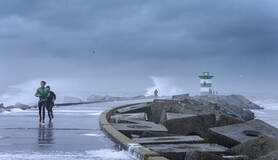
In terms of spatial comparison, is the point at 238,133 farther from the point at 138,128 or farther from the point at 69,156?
the point at 69,156

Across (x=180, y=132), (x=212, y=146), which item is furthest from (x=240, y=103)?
(x=212, y=146)

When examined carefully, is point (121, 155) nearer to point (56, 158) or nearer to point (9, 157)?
point (56, 158)

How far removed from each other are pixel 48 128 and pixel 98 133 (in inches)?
78.0

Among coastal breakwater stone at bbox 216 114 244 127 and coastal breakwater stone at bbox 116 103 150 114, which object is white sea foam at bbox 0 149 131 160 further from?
coastal breakwater stone at bbox 116 103 150 114

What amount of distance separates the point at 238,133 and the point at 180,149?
110 inches

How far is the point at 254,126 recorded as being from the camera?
11.1 m

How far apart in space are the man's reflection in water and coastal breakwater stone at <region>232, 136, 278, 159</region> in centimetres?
409

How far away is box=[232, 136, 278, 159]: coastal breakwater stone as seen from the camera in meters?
8.18

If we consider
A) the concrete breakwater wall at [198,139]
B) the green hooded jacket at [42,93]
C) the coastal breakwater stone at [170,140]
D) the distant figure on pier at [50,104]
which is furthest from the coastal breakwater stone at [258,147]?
the distant figure on pier at [50,104]

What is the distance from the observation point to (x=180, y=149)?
8.27 meters

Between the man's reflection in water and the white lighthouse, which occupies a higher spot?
the white lighthouse

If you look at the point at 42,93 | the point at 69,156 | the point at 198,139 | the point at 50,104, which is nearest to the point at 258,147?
the point at 198,139

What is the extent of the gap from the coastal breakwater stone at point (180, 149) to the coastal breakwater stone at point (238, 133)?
1219 mm

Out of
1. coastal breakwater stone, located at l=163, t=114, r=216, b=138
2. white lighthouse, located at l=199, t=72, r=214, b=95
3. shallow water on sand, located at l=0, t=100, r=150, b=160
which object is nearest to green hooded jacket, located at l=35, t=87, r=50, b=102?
shallow water on sand, located at l=0, t=100, r=150, b=160
